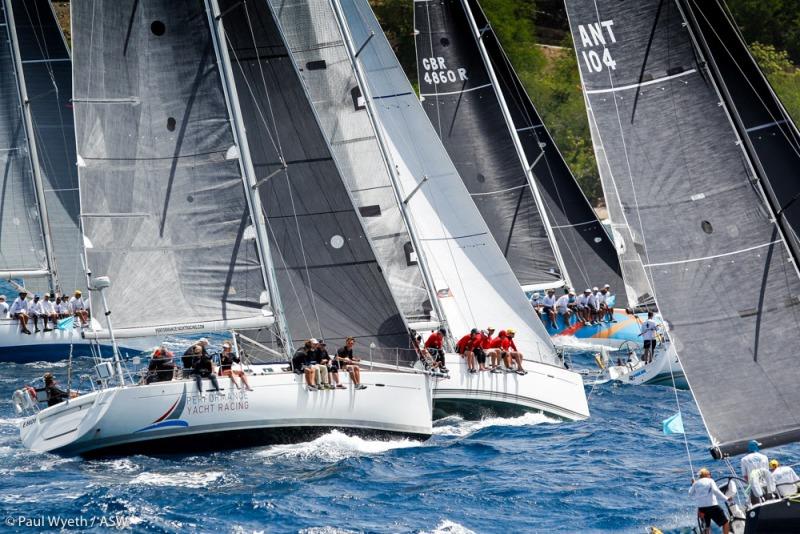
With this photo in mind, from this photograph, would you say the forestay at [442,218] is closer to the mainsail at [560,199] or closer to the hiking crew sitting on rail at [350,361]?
the hiking crew sitting on rail at [350,361]

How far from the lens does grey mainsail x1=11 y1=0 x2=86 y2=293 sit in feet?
127

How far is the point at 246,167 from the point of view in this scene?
23094 mm

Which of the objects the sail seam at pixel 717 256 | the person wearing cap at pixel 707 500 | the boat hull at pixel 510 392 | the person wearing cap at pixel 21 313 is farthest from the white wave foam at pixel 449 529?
the person wearing cap at pixel 21 313

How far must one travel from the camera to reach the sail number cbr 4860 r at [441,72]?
37688 mm

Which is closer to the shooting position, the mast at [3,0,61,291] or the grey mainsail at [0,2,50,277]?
the mast at [3,0,61,291]

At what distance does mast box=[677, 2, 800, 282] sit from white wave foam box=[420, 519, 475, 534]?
18.4 feet

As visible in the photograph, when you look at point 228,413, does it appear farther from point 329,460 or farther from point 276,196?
point 276,196

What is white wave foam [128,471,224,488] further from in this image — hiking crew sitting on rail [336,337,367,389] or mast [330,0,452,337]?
mast [330,0,452,337]

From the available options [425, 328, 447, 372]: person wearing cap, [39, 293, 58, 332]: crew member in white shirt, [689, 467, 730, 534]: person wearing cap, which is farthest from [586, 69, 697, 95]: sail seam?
[39, 293, 58, 332]: crew member in white shirt

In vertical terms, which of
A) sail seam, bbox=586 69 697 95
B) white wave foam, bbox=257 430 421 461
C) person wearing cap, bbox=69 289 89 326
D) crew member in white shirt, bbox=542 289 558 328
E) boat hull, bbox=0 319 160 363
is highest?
sail seam, bbox=586 69 697 95

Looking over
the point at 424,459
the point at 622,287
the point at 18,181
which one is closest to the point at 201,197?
the point at 424,459

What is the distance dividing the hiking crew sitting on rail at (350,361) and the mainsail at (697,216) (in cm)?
683

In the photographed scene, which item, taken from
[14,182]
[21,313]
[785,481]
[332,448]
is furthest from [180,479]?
[14,182]

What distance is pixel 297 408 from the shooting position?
21.8m
